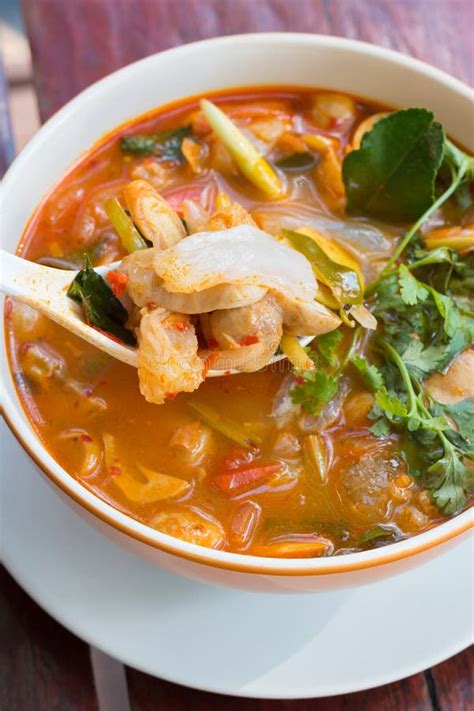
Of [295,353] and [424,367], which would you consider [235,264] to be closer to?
[295,353]

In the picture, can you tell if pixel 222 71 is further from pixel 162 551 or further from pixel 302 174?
pixel 162 551

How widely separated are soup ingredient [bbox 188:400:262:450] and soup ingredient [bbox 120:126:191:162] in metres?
0.86

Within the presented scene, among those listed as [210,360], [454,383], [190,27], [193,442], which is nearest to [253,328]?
[210,360]

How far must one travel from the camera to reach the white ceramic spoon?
2213 mm

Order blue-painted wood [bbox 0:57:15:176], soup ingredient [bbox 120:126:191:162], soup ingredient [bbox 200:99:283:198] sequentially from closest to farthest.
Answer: soup ingredient [bbox 200:99:283:198], soup ingredient [bbox 120:126:191:162], blue-painted wood [bbox 0:57:15:176]

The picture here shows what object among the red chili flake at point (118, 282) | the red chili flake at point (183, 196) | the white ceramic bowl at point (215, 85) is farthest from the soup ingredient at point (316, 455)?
the red chili flake at point (183, 196)

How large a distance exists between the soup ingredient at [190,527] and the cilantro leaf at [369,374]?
1.71 feet

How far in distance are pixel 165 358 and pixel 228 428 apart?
0.37 meters

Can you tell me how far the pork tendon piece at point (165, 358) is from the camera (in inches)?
83.1

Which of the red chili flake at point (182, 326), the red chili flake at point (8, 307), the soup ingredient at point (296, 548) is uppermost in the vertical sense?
the red chili flake at point (182, 326)

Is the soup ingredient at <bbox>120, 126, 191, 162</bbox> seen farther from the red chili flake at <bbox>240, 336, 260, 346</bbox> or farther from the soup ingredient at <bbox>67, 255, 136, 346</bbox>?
the red chili flake at <bbox>240, 336, 260, 346</bbox>

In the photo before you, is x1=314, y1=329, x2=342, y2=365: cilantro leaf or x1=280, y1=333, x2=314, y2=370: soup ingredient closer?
x1=280, y1=333, x2=314, y2=370: soup ingredient

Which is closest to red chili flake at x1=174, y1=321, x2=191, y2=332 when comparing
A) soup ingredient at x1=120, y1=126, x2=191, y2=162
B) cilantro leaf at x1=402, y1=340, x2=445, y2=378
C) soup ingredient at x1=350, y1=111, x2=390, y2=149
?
cilantro leaf at x1=402, y1=340, x2=445, y2=378

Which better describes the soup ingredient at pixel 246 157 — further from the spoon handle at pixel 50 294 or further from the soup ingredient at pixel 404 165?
the spoon handle at pixel 50 294
